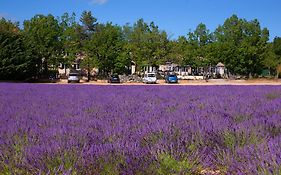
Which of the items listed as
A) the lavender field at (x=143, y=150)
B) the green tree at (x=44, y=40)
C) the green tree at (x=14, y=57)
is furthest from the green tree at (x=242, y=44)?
the lavender field at (x=143, y=150)

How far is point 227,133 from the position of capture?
181 inches

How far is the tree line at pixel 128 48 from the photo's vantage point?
170ft

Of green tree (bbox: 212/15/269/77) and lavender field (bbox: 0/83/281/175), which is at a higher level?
green tree (bbox: 212/15/269/77)

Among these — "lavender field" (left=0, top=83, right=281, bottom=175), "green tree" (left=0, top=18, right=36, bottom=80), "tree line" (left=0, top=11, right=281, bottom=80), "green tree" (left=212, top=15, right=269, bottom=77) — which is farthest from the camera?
"green tree" (left=212, top=15, right=269, bottom=77)

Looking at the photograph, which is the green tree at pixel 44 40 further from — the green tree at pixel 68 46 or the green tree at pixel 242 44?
the green tree at pixel 242 44

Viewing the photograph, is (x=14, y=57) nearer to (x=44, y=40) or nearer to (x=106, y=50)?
(x=44, y=40)

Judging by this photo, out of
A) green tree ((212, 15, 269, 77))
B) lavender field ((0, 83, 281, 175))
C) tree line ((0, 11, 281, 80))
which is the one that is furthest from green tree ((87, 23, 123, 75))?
lavender field ((0, 83, 281, 175))

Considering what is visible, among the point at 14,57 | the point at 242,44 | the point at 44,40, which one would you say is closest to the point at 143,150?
the point at 14,57

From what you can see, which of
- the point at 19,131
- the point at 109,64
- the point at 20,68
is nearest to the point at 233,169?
the point at 19,131

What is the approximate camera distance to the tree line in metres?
51.9

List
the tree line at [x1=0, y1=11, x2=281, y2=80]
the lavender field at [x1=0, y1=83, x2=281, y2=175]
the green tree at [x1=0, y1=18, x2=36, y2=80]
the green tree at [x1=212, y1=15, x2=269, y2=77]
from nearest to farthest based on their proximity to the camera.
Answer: the lavender field at [x1=0, y1=83, x2=281, y2=175]
the green tree at [x1=0, y1=18, x2=36, y2=80]
the tree line at [x1=0, y1=11, x2=281, y2=80]
the green tree at [x1=212, y1=15, x2=269, y2=77]

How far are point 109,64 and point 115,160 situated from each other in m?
54.0

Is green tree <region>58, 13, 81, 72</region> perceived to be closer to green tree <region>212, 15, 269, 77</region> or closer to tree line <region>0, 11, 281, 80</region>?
tree line <region>0, 11, 281, 80</region>

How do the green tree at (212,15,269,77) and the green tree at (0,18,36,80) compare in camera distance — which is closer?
the green tree at (0,18,36,80)
